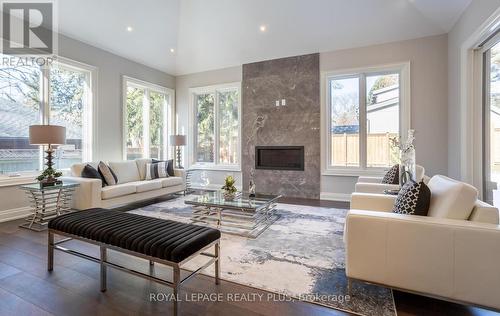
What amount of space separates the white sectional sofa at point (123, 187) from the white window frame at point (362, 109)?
3172mm

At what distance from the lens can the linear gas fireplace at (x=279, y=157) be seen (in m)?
5.45

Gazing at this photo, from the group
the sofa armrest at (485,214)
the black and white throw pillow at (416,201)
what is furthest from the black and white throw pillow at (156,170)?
the sofa armrest at (485,214)

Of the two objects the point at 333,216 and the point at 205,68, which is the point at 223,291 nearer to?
the point at 333,216

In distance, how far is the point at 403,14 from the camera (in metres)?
4.14

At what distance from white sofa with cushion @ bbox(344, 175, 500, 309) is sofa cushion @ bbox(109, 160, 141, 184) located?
418 centimetres

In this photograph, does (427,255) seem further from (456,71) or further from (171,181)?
(171,181)

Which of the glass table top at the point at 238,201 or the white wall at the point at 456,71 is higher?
the white wall at the point at 456,71

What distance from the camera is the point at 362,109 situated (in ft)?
16.2

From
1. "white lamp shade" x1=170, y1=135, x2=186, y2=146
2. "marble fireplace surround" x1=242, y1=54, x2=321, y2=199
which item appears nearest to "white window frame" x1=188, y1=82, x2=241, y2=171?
"marble fireplace surround" x1=242, y1=54, x2=321, y2=199

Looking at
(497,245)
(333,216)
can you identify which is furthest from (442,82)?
(497,245)

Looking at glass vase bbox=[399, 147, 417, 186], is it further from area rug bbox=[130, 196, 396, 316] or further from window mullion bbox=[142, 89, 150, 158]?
window mullion bbox=[142, 89, 150, 158]

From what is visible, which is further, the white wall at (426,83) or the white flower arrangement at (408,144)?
the white wall at (426,83)

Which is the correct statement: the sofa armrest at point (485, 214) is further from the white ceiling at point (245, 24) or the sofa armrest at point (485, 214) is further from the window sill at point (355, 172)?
the white ceiling at point (245, 24)

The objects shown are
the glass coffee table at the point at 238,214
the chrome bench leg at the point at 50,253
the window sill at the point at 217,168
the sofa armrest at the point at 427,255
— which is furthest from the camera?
the window sill at the point at 217,168
